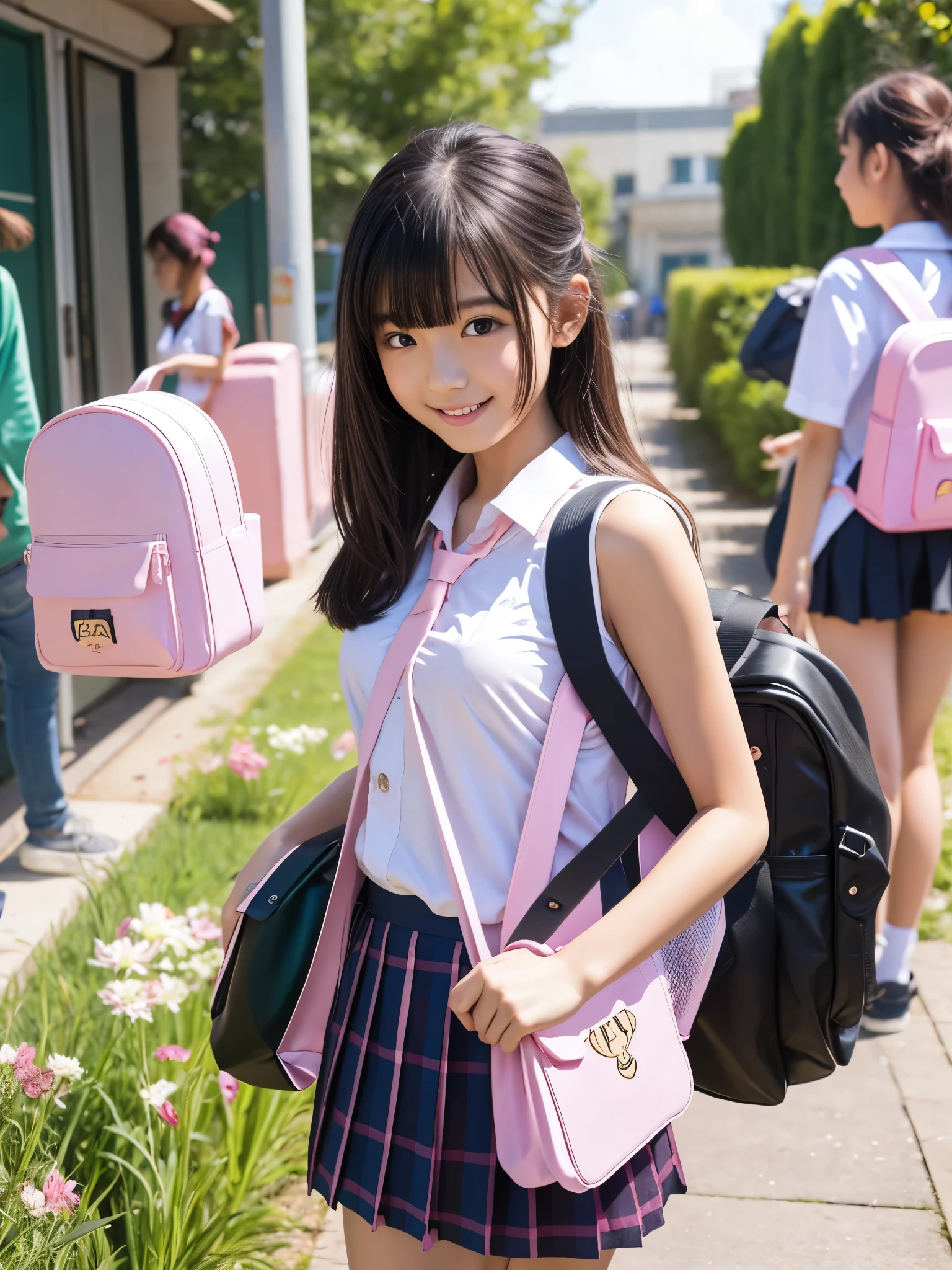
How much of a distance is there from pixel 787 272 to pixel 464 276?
1050 centimetres

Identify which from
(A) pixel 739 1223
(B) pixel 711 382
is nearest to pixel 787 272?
(B) pixel 711 382

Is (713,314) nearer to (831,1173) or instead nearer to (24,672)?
(24,672)

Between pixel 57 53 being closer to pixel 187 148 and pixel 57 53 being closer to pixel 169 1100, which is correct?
pixel 169 1100

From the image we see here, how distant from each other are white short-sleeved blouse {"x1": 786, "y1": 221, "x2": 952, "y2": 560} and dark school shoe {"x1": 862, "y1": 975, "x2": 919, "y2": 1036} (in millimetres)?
1325

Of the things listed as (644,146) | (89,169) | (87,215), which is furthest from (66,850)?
(644,146)

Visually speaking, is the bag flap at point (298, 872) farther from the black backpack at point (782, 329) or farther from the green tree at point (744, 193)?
the green tree at point (744, 193)

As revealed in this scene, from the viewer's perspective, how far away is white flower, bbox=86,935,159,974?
7.39 ft

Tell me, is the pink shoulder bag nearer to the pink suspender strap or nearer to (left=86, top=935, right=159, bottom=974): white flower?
the pink suspender strap

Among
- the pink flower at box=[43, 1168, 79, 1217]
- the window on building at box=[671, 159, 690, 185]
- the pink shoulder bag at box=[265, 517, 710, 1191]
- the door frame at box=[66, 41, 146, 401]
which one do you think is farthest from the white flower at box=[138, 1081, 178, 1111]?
the window on building at box=[671, 159, 690, 185]

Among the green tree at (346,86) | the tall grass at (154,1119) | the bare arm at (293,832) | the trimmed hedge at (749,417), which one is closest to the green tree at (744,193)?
the green tree at (346,86)

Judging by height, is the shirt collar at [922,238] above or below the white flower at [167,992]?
above

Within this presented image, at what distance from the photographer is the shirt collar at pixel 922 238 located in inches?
112

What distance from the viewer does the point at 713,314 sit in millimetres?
12883

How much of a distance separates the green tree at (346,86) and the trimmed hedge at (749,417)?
3759mm
